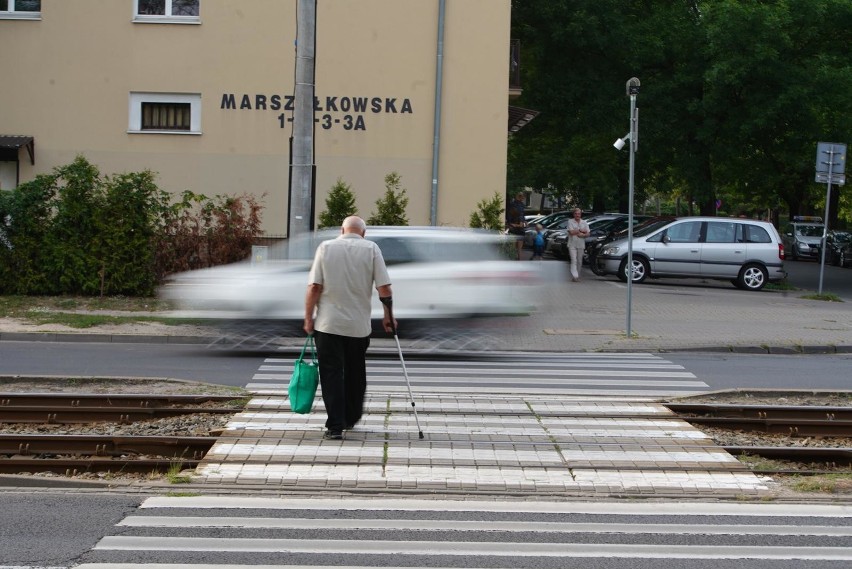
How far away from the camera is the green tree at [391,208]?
24.3 meters

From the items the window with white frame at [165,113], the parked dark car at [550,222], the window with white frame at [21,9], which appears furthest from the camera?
the parked dark car at [550,222]

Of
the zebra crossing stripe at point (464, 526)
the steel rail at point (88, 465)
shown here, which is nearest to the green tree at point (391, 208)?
the steel rail at point (88, 465)

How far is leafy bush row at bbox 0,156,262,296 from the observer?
20.5m

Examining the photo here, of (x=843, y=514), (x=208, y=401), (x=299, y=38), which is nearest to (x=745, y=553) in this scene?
(x=843, y=514)

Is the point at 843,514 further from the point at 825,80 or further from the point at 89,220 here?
the point at 825,80

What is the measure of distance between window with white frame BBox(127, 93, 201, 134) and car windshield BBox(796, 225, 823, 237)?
107ft

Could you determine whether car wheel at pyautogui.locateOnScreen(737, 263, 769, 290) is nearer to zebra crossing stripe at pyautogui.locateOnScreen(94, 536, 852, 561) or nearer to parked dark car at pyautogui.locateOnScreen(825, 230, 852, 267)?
parked dark car at pyautogui.locateOnScreen(825, 230, 852, 267)

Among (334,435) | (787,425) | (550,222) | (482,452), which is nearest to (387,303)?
(334,435)

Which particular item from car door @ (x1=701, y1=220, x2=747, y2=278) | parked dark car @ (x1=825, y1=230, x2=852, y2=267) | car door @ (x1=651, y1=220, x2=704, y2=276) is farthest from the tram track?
parked dark car @ (x1=825, y1=230, x2=852, y2=267)

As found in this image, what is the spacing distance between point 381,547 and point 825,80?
29132mm

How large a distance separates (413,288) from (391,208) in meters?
9.94

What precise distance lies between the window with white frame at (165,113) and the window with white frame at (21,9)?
2819 mm

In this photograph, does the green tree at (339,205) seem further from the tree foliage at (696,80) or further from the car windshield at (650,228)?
the tree foliage at (696,80)

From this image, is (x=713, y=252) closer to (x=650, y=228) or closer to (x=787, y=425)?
(x=650, y=228)
